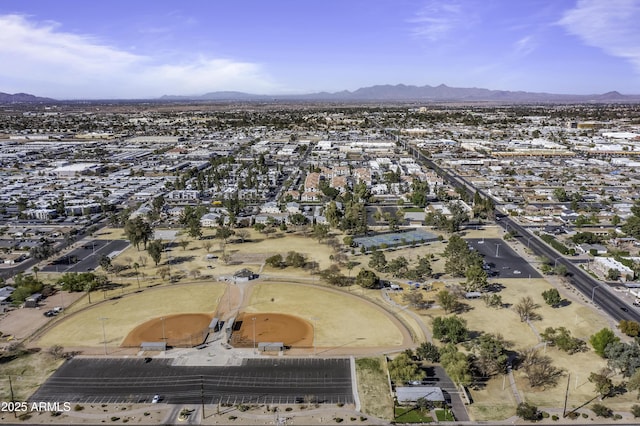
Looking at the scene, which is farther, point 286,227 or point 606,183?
point 606,183

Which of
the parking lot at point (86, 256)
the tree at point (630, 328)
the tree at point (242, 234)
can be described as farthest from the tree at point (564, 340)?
the parking lot at point (86, 256)

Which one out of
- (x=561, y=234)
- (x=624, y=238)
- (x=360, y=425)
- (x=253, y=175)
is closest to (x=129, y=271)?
(x=360, y=425)

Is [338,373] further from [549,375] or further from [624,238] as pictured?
[624,238]

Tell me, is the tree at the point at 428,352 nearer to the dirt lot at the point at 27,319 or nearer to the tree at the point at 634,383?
the tree at the point at 634,383

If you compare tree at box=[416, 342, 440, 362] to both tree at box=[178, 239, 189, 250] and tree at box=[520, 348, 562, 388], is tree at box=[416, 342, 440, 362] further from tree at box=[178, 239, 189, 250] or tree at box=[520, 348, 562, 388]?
tree at box=[178, 239, 189, 250]

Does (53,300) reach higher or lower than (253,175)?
lower

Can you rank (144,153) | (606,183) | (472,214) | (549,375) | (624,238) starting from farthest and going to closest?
(144,153), (606,183), (472,214), (624,238), (549,375)

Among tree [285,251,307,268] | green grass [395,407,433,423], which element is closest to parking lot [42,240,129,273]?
tree [285,251,307,268]
